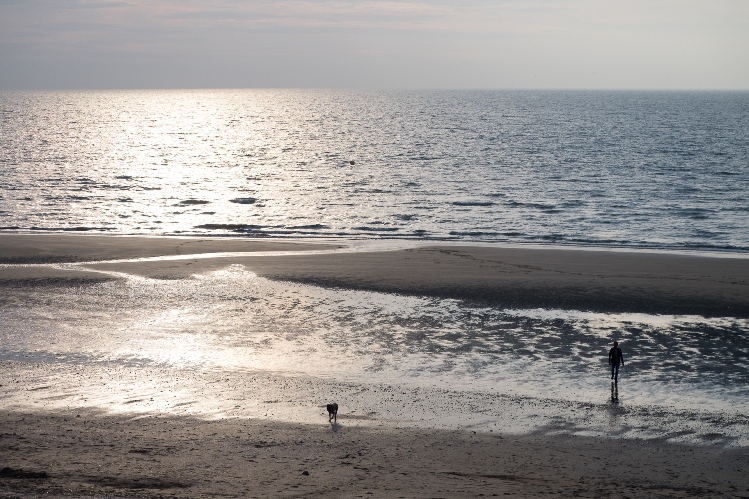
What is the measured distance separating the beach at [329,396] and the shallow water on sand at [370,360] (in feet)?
0.31

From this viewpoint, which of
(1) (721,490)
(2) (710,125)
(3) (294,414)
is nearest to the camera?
(1) (721,490)

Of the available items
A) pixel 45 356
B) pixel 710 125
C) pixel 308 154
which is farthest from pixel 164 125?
pixel 45 356

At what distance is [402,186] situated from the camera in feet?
219

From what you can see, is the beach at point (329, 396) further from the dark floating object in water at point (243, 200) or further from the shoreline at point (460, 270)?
the dark floating object in water at point (243, 200)

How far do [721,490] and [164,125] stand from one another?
17084 cm

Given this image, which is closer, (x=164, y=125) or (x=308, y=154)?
(x=308, y=154)

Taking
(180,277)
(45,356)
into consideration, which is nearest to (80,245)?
(180,277)

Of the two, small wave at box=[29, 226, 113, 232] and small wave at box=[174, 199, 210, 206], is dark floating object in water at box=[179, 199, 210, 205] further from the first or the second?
small wave at box=[29, 226, 113, 232]

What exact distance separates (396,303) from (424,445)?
1302 cm

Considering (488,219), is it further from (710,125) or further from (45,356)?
Answer: (710,125)

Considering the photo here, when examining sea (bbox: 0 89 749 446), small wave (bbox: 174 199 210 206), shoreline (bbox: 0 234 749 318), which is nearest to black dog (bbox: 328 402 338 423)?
sea (bbox: 0 89 749 446)

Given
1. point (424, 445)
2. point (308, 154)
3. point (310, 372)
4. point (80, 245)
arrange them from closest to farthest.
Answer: point (424, 445), point (310, 372), point (80, 245), point (308, 154)

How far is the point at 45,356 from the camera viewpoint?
21.4 metres

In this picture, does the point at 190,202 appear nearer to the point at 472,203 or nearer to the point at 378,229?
the point at 378,229
